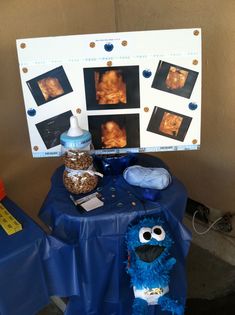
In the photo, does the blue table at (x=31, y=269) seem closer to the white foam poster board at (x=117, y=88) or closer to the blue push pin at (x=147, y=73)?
the white foam poster board at (x=117, y=88)

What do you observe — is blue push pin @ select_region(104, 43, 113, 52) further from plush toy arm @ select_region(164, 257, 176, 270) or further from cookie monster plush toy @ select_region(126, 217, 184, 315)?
plush toy arm @ select_region(164, 257, 176, 270)

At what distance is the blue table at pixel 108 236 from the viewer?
1034 millimetres

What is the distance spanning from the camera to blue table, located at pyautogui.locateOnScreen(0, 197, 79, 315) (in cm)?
93

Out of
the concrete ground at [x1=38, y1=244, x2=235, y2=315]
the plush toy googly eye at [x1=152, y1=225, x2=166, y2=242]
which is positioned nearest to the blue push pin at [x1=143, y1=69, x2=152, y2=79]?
the plush toy googly eye at [x1=152, y1=225, x2=166, y2=242]

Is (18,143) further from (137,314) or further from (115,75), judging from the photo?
(137,314)

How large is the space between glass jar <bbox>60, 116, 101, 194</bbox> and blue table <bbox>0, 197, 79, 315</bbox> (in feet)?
0.61

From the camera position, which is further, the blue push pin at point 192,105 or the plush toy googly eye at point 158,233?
the blue push pin at point 192,105

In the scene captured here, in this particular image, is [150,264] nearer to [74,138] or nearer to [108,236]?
[108,236]

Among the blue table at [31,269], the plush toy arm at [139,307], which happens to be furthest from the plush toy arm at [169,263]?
the blue table at [31,269]

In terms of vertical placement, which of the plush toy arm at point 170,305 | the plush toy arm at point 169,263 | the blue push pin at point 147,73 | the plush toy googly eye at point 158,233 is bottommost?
the plush toy arm at point 170,305

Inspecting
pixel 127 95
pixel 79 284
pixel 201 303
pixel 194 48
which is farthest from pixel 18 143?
pixel 201 303

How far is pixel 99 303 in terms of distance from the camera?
1101 mm

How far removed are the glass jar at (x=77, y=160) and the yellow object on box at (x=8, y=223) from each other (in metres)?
0.20

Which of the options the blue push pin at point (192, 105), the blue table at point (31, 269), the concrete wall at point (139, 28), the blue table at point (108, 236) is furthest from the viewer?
the concrete wall at point (139, 28)
